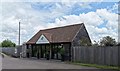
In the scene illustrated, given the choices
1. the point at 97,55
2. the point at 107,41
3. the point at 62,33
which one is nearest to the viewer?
the point at 97,55

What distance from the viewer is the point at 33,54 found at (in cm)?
4578

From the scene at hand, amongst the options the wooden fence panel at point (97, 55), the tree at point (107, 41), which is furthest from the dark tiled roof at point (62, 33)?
the tree at point (107, 41)

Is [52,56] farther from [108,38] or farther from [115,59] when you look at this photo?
[115,59]

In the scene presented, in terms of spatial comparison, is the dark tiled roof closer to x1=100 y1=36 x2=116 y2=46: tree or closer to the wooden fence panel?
the wooden fence panel

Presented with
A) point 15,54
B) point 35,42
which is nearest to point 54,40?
Result: point 35,42

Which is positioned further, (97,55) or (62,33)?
(62,33)

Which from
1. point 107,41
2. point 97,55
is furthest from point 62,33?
point 97,55

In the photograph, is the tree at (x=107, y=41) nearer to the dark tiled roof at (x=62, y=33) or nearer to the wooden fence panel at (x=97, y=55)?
the wooden fence panel at (x=97, y=55)

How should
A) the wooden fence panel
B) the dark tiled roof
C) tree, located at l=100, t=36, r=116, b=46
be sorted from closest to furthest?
1. the wooden fence panel
2. tree, located at l=100, t=36, r=116, b=46
3. the dark tiled roof

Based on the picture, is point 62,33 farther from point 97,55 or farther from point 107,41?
point 97,55

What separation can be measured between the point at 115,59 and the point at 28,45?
24.3 meters

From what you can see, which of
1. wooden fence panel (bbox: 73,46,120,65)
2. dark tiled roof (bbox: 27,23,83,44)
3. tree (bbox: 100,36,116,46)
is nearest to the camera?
wooden fence panel (bbox: 73,46,120,65)

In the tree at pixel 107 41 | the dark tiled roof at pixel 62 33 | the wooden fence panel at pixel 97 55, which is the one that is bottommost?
the wooden fence panel at pixel 97 55

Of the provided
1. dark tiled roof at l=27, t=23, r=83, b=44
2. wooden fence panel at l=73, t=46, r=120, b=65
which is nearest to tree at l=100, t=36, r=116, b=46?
wooden fence panel at l=73, t=46, r=120, b=65
